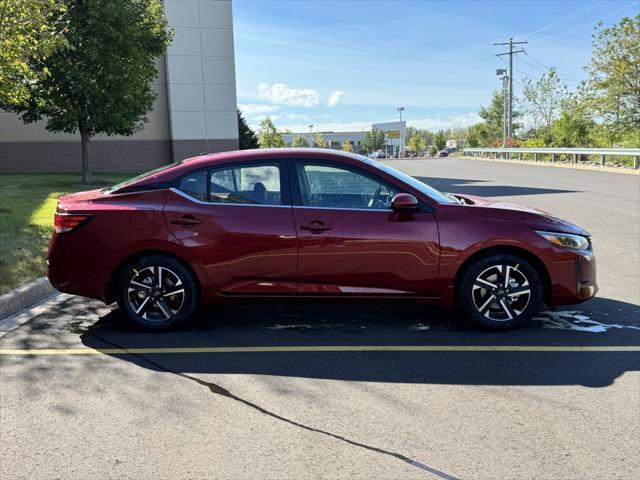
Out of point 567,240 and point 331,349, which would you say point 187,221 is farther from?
point 567,240

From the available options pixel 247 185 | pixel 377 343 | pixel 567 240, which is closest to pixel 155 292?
pixel 247 185

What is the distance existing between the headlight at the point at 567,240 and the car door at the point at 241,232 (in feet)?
7.39

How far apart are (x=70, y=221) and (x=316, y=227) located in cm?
224

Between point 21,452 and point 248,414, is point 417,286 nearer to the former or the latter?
point 248,414

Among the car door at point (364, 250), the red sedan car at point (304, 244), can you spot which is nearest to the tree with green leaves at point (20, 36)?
the red sedan car at point (304, 244)

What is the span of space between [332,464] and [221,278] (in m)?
2.45

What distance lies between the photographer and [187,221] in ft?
16.8

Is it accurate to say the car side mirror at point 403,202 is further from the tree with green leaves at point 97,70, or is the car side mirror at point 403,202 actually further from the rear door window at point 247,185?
the tree with green leaves at point 97,70

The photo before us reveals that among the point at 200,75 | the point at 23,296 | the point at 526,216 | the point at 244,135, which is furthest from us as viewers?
the point at 244,135

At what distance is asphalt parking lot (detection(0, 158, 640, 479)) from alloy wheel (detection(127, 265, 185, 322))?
0.72ft

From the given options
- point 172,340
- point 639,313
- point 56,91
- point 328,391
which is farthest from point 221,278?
point 56,91

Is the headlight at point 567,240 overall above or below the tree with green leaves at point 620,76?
below

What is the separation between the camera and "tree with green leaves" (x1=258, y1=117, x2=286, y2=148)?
201 ft

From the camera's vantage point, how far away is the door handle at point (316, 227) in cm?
503
